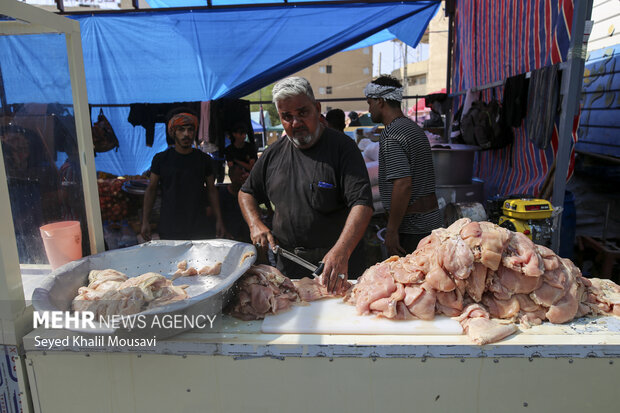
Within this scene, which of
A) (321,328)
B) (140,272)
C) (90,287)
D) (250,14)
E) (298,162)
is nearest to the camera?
(321,328)

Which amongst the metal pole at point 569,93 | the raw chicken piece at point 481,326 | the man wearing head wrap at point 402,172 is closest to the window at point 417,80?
the metal pole at point 569,93

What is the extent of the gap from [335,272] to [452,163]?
3.31m

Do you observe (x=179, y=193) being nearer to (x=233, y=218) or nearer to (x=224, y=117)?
(x=233, y=218)

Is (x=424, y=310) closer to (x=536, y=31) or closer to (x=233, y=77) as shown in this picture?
(x=536, y=31)

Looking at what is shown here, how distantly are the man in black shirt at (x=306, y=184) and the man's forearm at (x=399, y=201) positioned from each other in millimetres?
519

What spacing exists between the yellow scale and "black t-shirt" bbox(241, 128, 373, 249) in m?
1.72

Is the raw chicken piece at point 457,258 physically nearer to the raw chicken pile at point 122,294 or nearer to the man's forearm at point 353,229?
the man's forearm at point 353,229

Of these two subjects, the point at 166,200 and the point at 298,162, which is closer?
the point at 298,162

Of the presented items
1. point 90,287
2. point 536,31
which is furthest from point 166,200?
point 536,31

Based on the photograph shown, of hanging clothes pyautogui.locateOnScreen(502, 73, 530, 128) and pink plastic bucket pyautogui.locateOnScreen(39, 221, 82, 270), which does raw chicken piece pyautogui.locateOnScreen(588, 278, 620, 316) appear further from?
hanging clothes pyautogui.locateOnScreen(502, 73, 530, 128)

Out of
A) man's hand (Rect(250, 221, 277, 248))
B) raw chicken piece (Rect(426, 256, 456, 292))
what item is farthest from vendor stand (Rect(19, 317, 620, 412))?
man's hand (Rect(250, 221, 277, 248))

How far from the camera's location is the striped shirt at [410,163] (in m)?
3.26

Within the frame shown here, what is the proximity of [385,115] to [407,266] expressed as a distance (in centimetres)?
186

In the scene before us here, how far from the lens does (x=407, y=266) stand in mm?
2016
